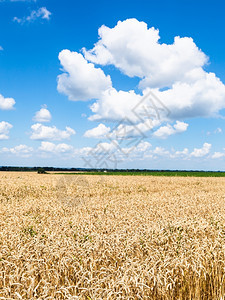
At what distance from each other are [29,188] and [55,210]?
10.0 meters

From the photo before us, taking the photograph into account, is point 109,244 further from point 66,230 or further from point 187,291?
point 66,230

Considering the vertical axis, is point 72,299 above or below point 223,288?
above

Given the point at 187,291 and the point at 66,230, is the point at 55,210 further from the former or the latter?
the point at 187,291

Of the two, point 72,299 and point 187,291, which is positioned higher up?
point 72,299

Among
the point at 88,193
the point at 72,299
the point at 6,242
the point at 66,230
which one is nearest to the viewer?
the point at 72,299

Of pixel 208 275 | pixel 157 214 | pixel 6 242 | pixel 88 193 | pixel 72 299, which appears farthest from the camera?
pixel 88 193

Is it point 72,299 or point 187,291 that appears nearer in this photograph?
point 72,299

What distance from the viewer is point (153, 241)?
5.65m

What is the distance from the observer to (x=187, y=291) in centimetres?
385

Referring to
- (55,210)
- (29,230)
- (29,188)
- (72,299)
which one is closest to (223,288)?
(72,299)

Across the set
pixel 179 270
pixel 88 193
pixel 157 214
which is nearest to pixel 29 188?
pixel 88 193

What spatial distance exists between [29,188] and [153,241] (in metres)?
15.4

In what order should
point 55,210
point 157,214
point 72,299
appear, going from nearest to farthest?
1. point 72,299
2. point 157,214
3. point 55,210

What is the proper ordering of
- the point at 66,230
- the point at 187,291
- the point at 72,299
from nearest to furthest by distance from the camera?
the point at 72,299
the point at 187,291
the point at 66,230
